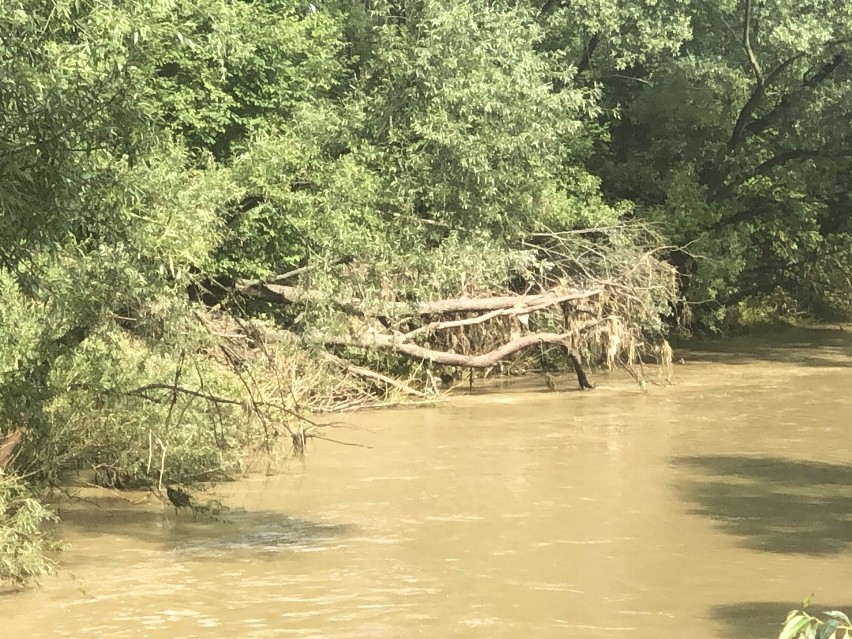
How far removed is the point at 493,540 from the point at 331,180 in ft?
23.3

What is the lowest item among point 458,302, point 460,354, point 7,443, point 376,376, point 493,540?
point 493,540

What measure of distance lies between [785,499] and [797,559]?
2668mm

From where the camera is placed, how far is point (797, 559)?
11133 millimetres

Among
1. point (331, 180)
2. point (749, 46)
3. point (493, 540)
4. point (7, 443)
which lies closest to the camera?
point (7, 443)

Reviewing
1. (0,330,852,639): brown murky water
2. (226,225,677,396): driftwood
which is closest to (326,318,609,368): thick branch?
(226,225,677,396): driftwood

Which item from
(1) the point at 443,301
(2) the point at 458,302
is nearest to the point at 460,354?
(2) the point at 458,302

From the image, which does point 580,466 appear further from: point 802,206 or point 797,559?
point 802,206

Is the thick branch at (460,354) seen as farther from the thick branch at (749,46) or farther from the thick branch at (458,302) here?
the thick branch at (749,46)

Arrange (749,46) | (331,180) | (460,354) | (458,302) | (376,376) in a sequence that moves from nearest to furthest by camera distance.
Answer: (331,180) → (376,376) → (458,302) → (460,354) → (749,46)

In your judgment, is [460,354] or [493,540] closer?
[493,540]

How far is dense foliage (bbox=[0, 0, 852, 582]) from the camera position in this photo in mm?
9078

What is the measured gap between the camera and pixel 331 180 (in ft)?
57.3

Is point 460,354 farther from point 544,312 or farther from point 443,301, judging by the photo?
point 544,312

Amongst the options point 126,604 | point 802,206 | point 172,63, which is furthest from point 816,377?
point 126,604
